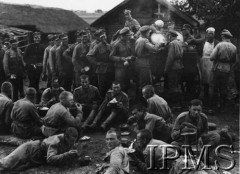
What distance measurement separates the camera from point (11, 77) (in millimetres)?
10414

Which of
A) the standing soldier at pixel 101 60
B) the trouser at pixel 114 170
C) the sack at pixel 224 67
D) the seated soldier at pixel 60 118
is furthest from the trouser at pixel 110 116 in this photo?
the trouser at pixel 114 170

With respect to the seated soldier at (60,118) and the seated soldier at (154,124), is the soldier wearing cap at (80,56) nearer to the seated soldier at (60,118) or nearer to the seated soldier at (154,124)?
the seated soldier at (60,118)

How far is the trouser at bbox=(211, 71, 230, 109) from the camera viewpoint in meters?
9.02

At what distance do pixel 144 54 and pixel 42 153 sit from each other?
4.10 metres

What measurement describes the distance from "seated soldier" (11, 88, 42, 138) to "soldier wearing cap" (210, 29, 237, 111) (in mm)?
4699

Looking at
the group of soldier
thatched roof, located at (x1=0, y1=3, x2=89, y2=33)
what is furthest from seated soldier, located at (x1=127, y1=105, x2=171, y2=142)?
thatched roof, located at (x1=0, y1=3, x2=89, y2=33)

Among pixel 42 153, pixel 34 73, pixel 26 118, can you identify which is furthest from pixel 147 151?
pixel 34 73

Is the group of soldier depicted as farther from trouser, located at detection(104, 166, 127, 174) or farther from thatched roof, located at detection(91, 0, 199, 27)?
thatched roof, located at detection(91, 0, 199, 27)

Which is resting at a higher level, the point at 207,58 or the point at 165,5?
the point at 165,5

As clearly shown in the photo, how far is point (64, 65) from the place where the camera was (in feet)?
34.1

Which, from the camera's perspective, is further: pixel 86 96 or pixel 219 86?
pixel 219 86

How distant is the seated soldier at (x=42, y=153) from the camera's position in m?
6.12

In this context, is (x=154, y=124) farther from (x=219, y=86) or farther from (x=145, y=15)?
(x=145, y=15)

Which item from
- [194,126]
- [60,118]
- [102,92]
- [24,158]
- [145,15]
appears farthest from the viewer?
[145,15]
